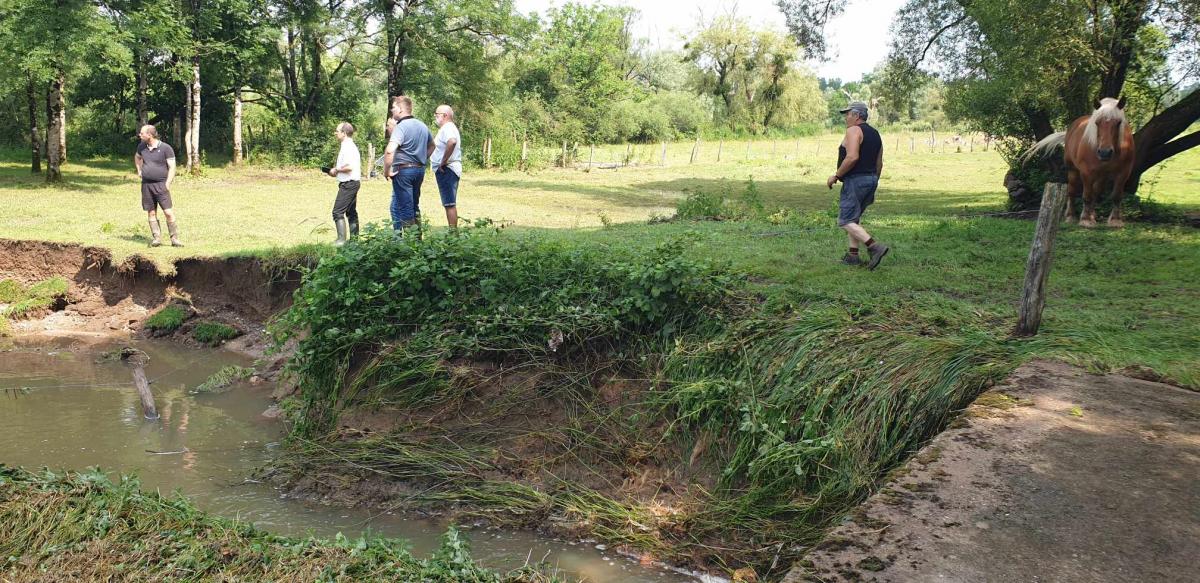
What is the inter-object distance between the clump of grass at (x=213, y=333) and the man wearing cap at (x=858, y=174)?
8.09 metres

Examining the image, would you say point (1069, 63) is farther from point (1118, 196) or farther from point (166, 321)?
point (166, 321)

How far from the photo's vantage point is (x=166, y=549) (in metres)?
5.07

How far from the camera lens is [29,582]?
4695 mm

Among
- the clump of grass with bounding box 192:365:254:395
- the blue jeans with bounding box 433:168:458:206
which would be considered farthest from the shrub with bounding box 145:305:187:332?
the blue jeans with bounding box 433:168:458:206

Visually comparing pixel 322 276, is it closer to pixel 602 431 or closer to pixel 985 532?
pixel 602 431

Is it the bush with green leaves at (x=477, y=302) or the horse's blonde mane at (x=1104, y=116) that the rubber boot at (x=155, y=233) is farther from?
the horse's blonde mane at (x=1104, y=116)

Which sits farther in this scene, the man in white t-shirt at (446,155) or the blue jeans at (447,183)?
the blue jeans at (447,183)

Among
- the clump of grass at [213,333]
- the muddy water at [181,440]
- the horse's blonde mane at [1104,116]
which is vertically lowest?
the muddy water at [181,440]

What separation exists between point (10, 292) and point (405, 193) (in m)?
6.69

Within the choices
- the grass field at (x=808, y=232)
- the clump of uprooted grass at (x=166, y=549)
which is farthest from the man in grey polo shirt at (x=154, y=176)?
the clump of uprooted grass at (x=166, y=549)

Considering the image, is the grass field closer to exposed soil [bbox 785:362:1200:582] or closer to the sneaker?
the sneaker

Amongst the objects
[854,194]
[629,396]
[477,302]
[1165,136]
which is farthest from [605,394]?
[1165,136]

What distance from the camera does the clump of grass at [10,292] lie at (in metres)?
12.6

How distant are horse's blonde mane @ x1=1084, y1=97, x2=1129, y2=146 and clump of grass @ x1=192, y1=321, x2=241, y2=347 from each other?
39.4 ft
